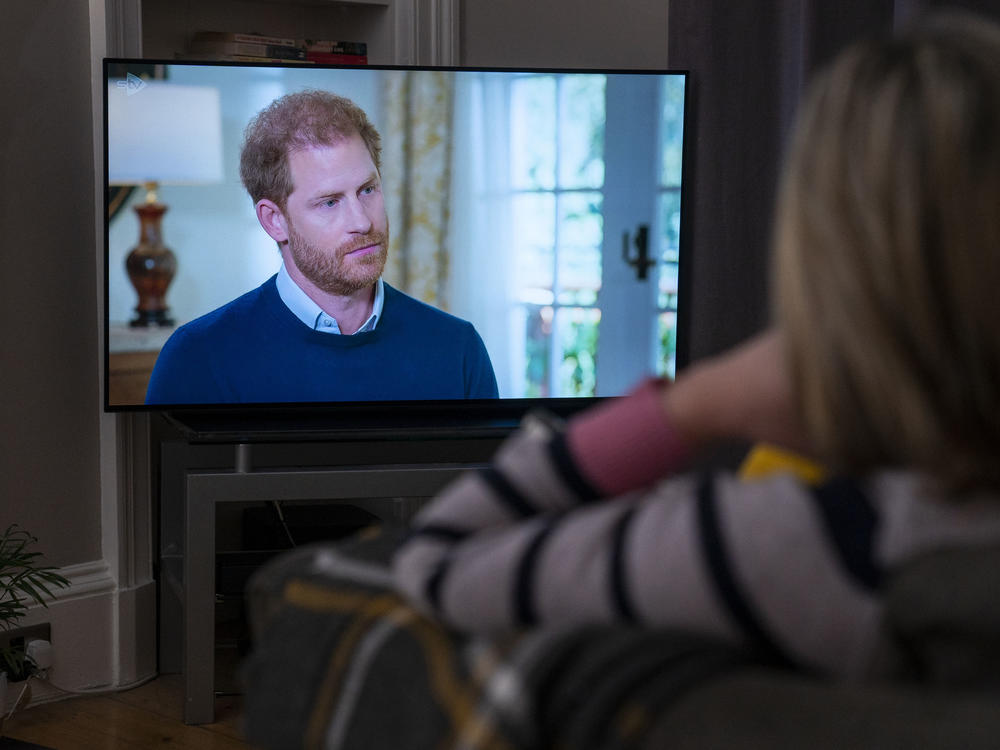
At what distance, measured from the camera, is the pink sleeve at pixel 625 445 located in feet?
2.62

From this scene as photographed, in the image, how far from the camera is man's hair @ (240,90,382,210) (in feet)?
8.72

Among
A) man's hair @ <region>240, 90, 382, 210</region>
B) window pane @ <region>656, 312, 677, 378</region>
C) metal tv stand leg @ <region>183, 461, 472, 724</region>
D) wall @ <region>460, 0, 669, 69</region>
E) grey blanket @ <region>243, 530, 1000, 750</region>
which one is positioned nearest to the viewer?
grey blanket @ <region>243, 530, 1000, 750</region>

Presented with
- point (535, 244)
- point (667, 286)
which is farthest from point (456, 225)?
point (667, 286)

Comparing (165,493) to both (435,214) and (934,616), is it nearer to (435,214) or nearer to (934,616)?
(435,214)

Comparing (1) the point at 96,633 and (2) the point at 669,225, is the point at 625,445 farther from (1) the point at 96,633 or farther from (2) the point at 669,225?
(1) the point at 96,633

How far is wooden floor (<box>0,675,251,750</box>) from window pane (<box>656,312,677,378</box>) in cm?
126

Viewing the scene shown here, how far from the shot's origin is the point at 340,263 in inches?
108

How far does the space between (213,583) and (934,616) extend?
2171 mm

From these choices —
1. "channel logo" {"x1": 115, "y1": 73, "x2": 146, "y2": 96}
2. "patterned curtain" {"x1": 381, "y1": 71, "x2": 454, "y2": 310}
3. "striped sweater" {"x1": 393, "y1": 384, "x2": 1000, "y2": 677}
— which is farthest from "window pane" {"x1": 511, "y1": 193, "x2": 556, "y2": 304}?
"striped sweater" {"x1": 393, "y1": 384, "x2": 1000, "y2": 677}

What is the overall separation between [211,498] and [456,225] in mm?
838

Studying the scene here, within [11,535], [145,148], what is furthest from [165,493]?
[145,148]

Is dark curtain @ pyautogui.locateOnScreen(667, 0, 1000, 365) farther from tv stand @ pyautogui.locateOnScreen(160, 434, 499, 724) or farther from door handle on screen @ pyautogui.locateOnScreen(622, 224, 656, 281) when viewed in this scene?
tv stand @ pyautogui.locateOnScreen(160, 434, 499, 724)

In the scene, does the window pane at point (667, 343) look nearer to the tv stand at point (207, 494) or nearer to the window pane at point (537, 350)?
the window pane at point (537, 350)

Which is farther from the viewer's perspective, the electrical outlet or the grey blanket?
the electrical outlet
